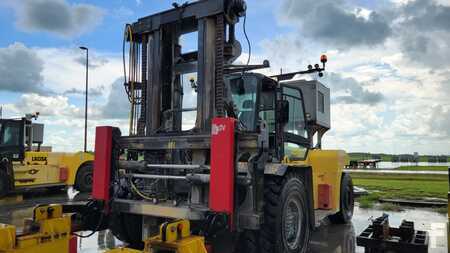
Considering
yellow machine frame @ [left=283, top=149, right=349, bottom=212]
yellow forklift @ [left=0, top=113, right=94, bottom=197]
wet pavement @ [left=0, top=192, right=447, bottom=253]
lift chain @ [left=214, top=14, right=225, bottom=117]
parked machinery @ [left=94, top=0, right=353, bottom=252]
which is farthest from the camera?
yellow forklift @ [left=0, top=113, right=94, bottom=197]

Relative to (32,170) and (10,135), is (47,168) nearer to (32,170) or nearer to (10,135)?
(32,170)

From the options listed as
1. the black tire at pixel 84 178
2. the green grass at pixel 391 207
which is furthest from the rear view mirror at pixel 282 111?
the black tire at pixel 84 178

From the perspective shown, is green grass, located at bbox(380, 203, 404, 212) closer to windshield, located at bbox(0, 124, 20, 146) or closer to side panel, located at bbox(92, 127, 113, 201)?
side panel, located at bbox(92, 127, 113, 201)

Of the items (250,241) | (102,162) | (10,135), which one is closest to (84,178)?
(10,135)

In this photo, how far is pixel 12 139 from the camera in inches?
564

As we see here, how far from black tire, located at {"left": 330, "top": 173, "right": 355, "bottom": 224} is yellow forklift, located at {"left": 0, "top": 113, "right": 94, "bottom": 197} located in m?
10.6

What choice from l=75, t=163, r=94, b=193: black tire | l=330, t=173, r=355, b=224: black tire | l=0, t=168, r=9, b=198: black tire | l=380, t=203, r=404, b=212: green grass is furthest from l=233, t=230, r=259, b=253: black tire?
l=75, t=163, r=94, b=193: black tire

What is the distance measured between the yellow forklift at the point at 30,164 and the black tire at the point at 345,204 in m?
10.6

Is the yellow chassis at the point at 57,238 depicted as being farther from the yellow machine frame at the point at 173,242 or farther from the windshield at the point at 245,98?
the windshield at the point at 245,98

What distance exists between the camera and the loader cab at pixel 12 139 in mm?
14227

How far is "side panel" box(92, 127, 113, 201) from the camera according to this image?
5977mm

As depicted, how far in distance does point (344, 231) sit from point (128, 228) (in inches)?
184

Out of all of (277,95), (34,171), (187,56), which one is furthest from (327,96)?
(34,171)

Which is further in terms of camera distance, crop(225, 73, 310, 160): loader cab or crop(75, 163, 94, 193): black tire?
crop(75, 163, 94, 193): black tire
